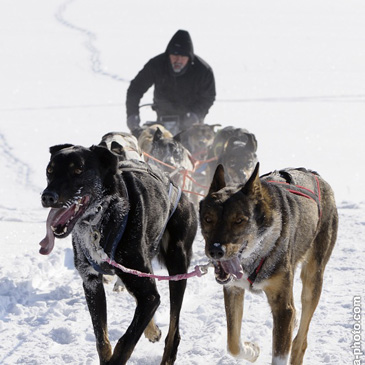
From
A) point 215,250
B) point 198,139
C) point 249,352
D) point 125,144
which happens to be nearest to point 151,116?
point 198,139

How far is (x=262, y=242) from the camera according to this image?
296cm

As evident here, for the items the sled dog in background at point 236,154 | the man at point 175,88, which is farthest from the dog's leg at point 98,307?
the man at point 175,88

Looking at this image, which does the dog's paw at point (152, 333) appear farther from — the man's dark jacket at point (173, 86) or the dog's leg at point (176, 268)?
the man's dark jacket at point (173, 86)

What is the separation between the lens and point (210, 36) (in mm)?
28031

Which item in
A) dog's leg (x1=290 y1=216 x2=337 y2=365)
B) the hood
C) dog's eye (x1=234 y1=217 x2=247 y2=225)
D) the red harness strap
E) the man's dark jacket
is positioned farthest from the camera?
the man's dark jacket

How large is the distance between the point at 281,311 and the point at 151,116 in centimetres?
1346

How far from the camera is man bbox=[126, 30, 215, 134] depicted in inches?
331

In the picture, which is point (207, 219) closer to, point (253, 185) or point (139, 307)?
point (253, 185)

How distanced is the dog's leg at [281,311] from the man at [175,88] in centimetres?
557

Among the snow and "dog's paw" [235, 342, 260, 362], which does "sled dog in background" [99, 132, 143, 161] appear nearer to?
the snow

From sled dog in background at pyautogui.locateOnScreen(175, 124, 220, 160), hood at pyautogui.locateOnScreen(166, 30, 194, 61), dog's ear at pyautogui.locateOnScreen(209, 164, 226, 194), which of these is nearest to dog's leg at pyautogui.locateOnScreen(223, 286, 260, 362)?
dog's ear at pyautogui.locateOnScreen(209, 164, 226, 194)

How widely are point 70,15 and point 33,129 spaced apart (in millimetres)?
19445

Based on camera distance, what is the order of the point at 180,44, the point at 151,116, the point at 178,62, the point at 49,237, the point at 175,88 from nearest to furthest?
the point at 49,237
the point at 180,44
the point at 178,62
the point at 175,88
the point at 151,116

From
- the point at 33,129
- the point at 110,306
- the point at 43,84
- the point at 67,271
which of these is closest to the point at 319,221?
the point at 110,306
